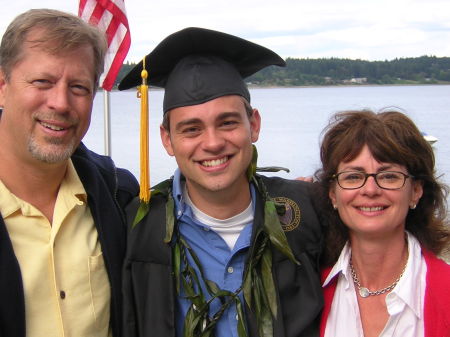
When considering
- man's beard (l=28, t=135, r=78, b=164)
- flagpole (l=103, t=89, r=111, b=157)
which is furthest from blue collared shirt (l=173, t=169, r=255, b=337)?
flagpole (l=103, t=89, r=111, b=157)

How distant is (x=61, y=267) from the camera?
2.67 metres

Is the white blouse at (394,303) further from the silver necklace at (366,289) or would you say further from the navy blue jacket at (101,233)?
the navy blue jacket at (101,233)

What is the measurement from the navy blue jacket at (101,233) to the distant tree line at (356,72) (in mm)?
35535

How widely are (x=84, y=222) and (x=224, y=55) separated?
3.55ft

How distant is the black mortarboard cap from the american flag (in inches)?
132

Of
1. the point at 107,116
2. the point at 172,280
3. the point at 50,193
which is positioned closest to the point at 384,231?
the point at 172,280

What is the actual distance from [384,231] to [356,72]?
1710 inches

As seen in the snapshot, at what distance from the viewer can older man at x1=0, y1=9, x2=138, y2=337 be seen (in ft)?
8.46

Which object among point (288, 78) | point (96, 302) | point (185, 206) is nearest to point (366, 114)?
point (185, 206)

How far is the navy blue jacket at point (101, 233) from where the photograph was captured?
2453mm

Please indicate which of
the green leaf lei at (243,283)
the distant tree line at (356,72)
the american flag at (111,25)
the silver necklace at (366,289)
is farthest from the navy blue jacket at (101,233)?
the distant tree line at (356,72)

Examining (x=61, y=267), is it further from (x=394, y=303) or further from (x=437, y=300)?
(x=437, y=300)

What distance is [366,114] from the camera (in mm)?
2887

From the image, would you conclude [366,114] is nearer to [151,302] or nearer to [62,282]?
[151,302]
